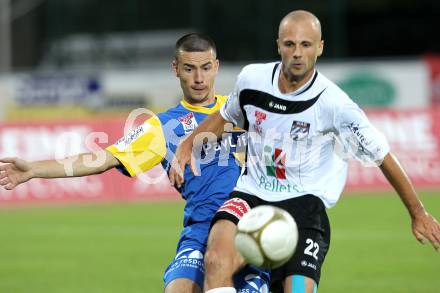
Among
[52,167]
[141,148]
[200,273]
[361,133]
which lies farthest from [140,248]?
Answer: [361,133]

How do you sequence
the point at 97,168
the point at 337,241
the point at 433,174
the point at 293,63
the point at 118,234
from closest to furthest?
the point at 293,63 < the point at 97,168 < the point at 337,241 < the point at 118,234 < the point at 433,174

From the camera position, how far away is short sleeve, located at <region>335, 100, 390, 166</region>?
20.9ft

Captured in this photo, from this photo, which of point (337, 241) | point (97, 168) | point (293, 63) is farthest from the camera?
point (337, 241)

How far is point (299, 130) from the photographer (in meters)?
6.59

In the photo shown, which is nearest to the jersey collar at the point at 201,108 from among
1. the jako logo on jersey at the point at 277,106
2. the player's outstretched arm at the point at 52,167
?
the player's outstretched arm at the point at 52,167

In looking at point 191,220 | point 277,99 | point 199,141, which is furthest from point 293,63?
point 191,220

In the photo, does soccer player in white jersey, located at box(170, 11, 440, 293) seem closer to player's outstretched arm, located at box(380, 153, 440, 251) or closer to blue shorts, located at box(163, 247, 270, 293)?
player's outstretched arm, located at box(380, 153, 440, 251)

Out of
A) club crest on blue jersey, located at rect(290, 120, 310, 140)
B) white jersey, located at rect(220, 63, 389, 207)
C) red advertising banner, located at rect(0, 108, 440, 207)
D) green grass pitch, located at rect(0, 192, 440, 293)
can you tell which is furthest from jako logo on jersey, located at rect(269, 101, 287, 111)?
red advertising banner, located at rect(0, 108, 440, 207)

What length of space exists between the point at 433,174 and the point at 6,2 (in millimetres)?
20821

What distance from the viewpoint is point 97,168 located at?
7.07m

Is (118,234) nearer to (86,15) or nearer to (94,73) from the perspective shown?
(94,73)

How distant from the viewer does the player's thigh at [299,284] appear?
6.44 metres

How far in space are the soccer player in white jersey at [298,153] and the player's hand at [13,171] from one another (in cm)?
107

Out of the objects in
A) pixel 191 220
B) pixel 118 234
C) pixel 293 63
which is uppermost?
pixel 293 63
